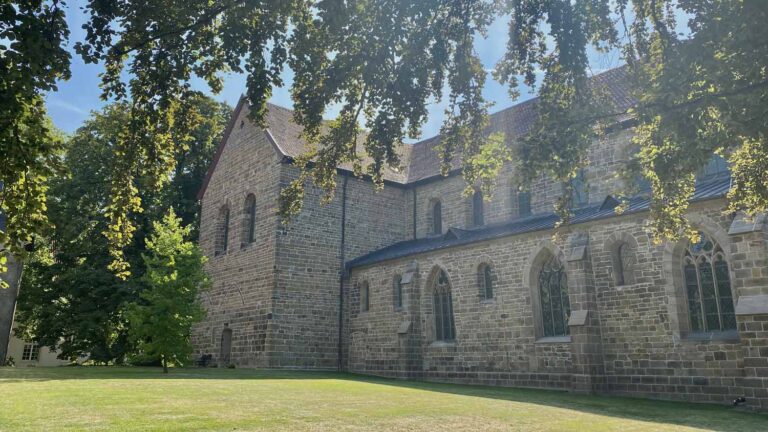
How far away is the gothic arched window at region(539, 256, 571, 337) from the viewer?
1741 cm

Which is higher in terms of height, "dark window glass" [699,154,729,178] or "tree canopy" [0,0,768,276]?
"dark window glass" [699,154,729,178]

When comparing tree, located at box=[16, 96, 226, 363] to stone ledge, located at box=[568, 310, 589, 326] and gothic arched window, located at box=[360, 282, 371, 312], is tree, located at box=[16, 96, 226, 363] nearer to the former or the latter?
gothic arched window, located at box=[360, 282, 371, 312]

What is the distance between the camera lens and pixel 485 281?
19641 mm

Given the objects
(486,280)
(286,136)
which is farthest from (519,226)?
(286,136)

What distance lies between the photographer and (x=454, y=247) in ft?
66.7

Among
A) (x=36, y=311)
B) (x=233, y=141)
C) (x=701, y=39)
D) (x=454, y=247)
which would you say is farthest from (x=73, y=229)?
(x=701, y=39)

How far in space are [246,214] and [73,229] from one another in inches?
345

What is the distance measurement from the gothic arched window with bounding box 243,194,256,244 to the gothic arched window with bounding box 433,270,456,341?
9.21 meters

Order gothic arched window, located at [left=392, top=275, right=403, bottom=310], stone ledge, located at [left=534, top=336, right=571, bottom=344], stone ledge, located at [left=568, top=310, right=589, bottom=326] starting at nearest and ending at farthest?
stone ledge, located at [left=568, top=310, right=589, bottom=326] → stone ledge, located at [left=534, top=336, right=571, bottom=344] → gothic arched window, located at [left=392, top=275, right=403, bottom=310]

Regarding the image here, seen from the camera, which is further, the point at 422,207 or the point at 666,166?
the point at 422,207

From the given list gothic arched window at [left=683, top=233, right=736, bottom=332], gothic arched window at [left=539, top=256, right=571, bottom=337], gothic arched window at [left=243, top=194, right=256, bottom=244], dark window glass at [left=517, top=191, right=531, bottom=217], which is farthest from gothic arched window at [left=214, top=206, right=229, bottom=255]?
gothic arched window at [left=683, top=233, right=736, bottom=332]

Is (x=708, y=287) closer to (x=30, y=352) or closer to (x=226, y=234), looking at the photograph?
(x=226, y=234)

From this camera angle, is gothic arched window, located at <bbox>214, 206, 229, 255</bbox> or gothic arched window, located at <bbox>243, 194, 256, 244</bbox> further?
gothic arched window, located at <bbox>214, 206, 229, 255</bbox>

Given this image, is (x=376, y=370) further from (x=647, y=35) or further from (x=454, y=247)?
(x=647, y=35)
